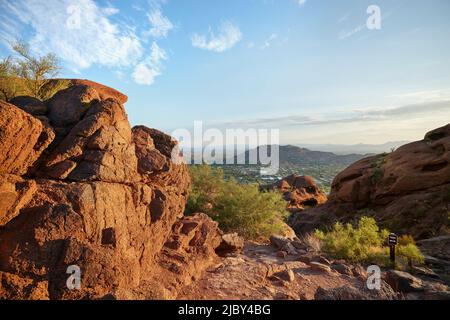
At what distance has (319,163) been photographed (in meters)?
137

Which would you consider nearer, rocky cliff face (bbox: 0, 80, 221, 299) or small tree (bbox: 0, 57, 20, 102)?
rocky cliff face (bbox: 0, 80, 221, 299)

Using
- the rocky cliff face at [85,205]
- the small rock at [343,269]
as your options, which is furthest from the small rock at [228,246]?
the small rock at [343,269]

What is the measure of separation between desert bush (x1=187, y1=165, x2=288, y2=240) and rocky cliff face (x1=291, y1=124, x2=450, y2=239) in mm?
10161

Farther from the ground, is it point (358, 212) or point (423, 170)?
point (423, 170)

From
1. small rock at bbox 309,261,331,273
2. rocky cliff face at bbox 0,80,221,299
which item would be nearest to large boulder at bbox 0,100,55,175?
rocky cliff face at bbox 0,80,221,299

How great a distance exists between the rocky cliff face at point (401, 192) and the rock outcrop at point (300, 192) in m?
9.27

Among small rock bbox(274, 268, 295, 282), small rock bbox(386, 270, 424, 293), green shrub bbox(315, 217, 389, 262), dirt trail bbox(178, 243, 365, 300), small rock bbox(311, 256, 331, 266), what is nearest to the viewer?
dirt trail bbox(178, 243, 365, 300)

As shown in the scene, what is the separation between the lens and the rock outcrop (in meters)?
38.2

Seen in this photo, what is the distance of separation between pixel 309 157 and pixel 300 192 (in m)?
105

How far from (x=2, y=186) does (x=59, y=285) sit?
6.47 feet

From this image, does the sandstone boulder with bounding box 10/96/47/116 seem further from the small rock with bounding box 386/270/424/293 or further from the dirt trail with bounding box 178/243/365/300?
the small rock with bounding box 386/270/424/293
